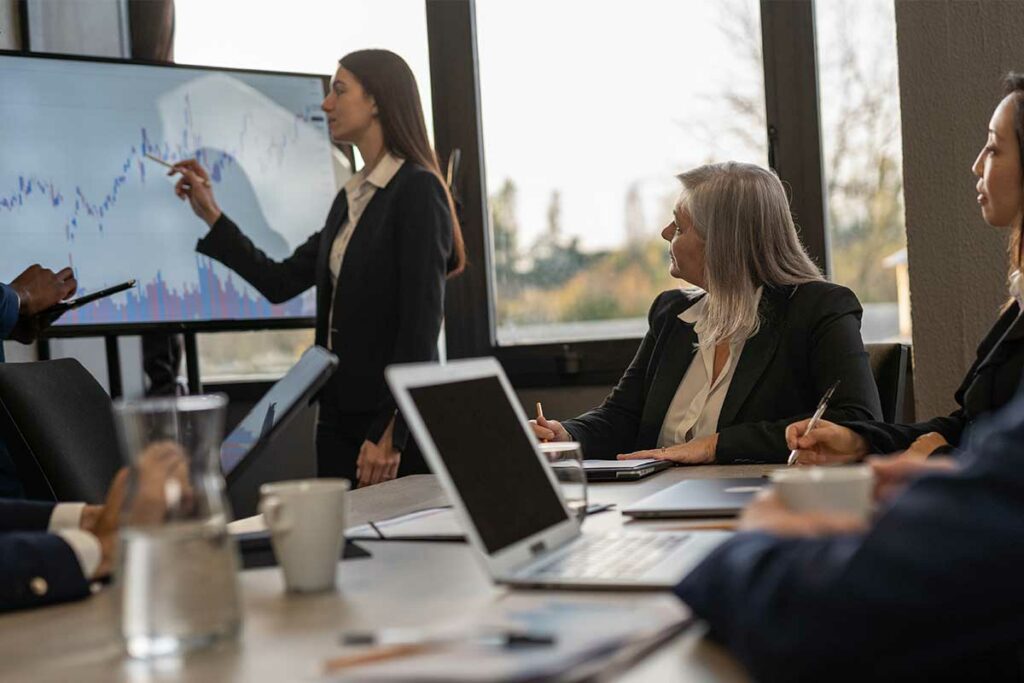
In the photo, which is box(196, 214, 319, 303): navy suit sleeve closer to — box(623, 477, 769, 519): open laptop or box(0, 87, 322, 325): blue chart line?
box(0, 87, 322, 325): blue chart line

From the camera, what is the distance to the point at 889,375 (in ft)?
8.21

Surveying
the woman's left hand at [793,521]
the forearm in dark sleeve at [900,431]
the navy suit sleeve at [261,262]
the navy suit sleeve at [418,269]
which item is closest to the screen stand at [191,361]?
the navy suit sleeve at [261,262]

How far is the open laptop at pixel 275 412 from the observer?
1.41m

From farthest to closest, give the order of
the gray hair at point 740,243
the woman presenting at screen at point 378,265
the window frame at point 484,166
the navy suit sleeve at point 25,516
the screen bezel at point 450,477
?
1. the window frame at point 484,166
2. the woman presenting at screen at point 378,265
3. the gray hair at point 740,243
4. the navy suit sleeve at point 25,516
5. the screen bezel at point 450,477

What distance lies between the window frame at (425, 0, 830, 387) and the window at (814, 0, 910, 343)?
4 centimetres

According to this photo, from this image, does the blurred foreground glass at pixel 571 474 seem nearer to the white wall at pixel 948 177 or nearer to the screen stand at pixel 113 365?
the white wall at pixel 948 177

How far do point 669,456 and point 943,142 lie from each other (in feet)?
4.17

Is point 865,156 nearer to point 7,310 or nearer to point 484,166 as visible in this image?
point 484,166

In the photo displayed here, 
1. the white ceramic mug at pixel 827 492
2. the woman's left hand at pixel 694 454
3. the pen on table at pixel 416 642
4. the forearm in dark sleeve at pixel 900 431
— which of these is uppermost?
the white ceramic mug at pixel 827 492

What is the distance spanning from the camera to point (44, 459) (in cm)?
211

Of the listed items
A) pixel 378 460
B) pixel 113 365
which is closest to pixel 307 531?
pixel 378 460

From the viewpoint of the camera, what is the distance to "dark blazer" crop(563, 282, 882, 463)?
2.27m

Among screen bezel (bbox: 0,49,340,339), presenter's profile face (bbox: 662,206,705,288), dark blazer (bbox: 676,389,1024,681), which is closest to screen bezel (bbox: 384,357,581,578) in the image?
dark blazer (bbox: 676,389,1024,681)

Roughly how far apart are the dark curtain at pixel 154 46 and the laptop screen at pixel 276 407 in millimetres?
2465
